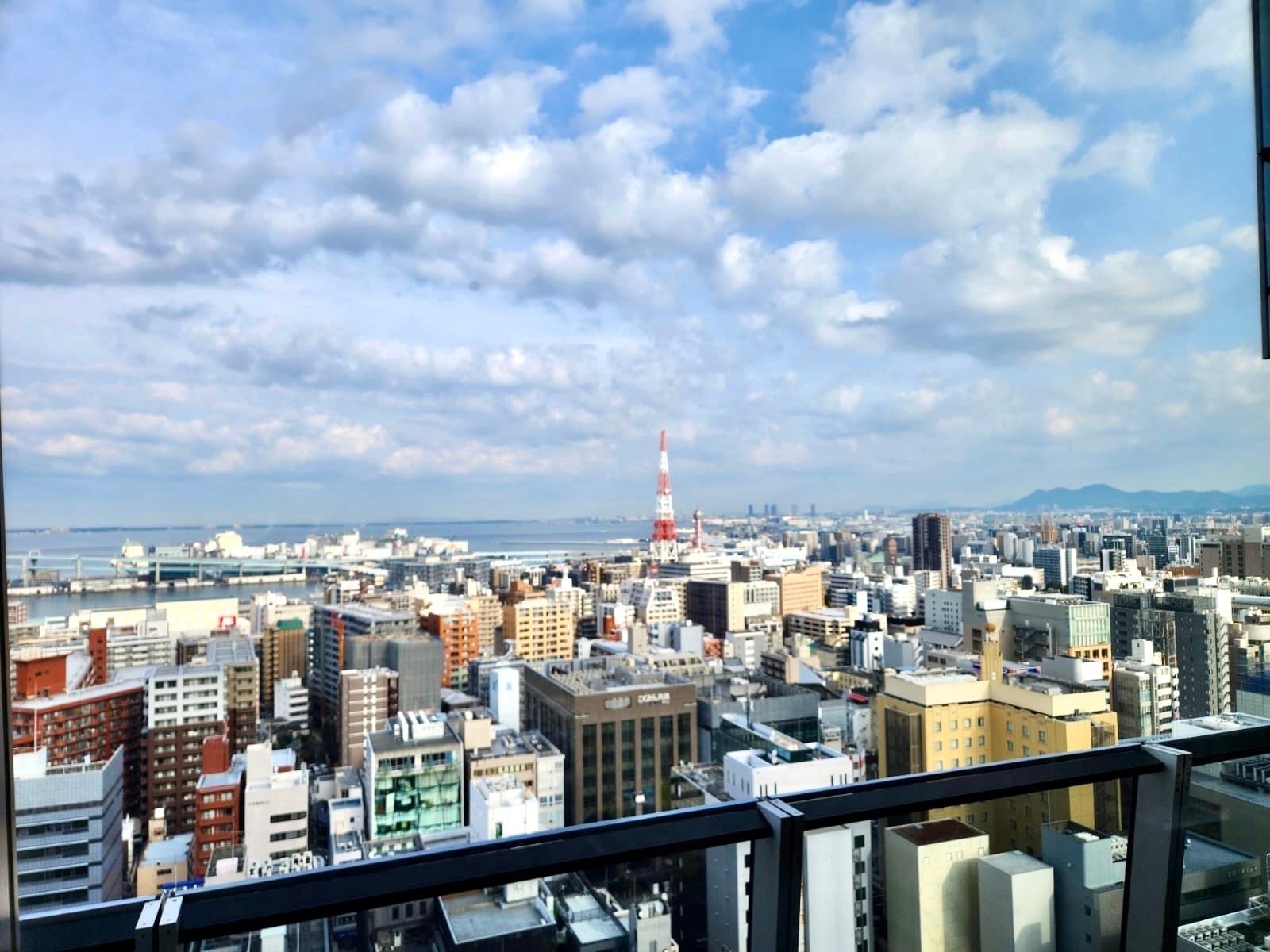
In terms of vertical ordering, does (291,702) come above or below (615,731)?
below

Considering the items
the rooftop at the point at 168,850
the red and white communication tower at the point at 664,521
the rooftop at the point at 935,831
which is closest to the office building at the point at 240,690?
the rooftop at the point at 168,850

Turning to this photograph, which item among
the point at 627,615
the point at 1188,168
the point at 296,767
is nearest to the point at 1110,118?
the point at 1188,168

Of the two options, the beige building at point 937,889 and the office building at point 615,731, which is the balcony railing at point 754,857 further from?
the office building at point 615,731

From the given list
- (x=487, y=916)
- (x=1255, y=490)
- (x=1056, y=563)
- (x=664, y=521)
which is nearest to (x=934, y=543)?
(x=1056, y=563)

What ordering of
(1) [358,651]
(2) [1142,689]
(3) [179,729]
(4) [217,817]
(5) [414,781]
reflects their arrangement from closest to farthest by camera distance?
(2) [1142,689]
(4) [217,817]
(5) [414,781]
(3) [179,729]
(1) [358,651]

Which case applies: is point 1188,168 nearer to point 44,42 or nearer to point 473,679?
point 44,42

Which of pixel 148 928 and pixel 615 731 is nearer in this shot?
pixel 148 928

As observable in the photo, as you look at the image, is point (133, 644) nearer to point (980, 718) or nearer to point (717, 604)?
point (980, 718)
